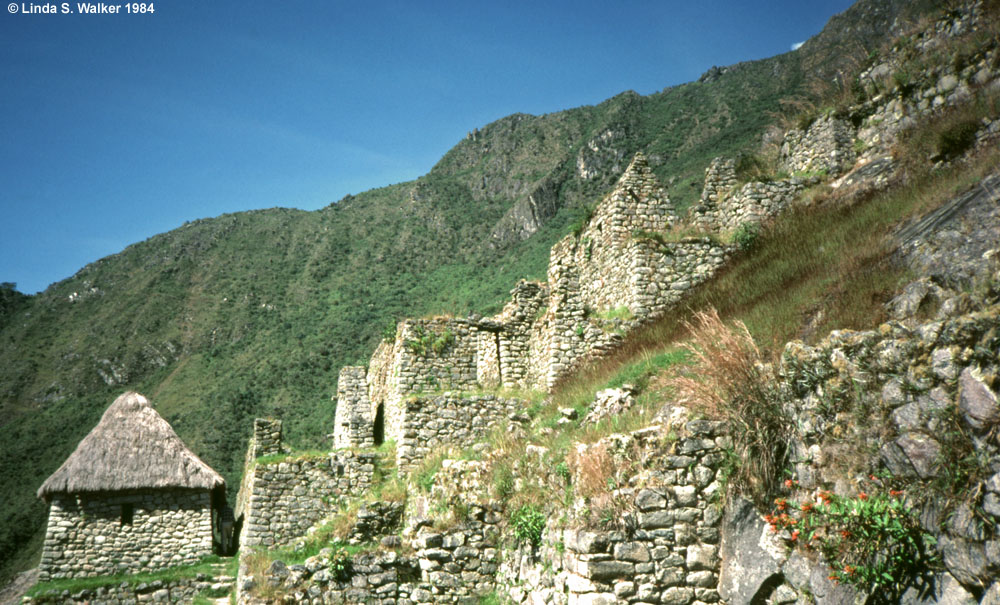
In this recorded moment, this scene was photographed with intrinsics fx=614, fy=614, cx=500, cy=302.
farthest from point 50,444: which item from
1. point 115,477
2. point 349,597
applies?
point 349,597

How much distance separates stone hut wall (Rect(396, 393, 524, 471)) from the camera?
12.9m

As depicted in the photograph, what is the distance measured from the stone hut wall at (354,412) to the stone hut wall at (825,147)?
43.9ft

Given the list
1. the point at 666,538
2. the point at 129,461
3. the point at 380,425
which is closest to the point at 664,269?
the point at 666,538

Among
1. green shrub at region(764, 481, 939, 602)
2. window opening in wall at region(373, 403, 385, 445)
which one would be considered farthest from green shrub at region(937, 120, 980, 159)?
window opening in wall at region(373, 403, 385, 445)

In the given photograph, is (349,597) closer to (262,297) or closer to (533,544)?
(533,544)

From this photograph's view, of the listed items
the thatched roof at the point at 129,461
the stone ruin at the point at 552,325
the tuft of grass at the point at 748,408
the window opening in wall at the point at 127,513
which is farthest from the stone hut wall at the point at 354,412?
the tuft of grass at the point at 748,408

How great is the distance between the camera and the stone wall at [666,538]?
6.25 meters

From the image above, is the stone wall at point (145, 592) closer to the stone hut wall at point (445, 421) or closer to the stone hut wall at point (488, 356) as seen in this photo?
the stone hut wall at point (445, 421)

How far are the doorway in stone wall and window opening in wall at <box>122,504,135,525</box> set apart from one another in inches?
289

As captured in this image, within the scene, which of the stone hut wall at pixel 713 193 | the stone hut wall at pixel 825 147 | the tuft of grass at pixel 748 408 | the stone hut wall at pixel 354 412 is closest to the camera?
the tuft of grass at pixel 748 408

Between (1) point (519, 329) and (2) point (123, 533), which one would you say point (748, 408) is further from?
(2) point (123, 533)

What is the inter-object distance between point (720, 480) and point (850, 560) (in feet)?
4.93

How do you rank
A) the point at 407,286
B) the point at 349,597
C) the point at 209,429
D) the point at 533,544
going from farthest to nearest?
the point at 407,286 → the point at 209,429 → the point at 349,597 → the point at 533,544

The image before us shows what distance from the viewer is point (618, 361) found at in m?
11.3
